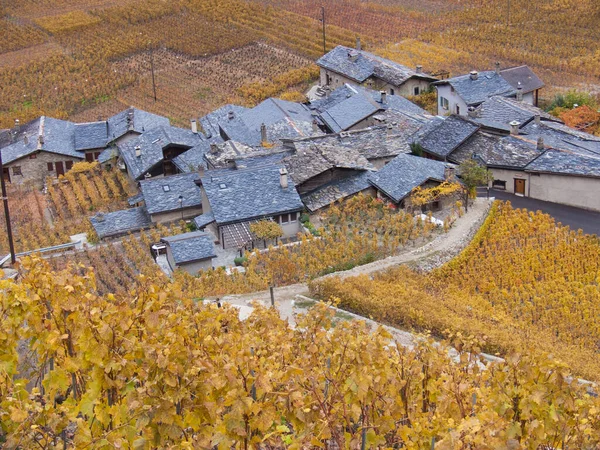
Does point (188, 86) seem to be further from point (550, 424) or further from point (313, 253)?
point (550, 424)

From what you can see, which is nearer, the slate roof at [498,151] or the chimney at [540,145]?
the slate roof at [498,151]

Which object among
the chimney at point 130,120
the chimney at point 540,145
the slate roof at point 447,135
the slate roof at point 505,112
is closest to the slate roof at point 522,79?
the slate roof at point 505,112

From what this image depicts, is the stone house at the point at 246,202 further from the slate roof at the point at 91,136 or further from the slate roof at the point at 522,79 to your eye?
the slate roof at the point at 522,79

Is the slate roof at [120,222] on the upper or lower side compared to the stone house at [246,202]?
lower

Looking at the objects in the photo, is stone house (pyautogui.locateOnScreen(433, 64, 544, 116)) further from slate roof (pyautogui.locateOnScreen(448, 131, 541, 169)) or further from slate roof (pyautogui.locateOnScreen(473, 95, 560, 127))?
slate roof (pyautogui.locateOnScreen(448, 131, 541, 169))

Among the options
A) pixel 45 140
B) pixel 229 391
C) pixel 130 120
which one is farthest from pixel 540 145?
pixel 229 391

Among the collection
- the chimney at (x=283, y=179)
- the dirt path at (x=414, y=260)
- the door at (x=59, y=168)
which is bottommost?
the door at (x=59, y=168)
